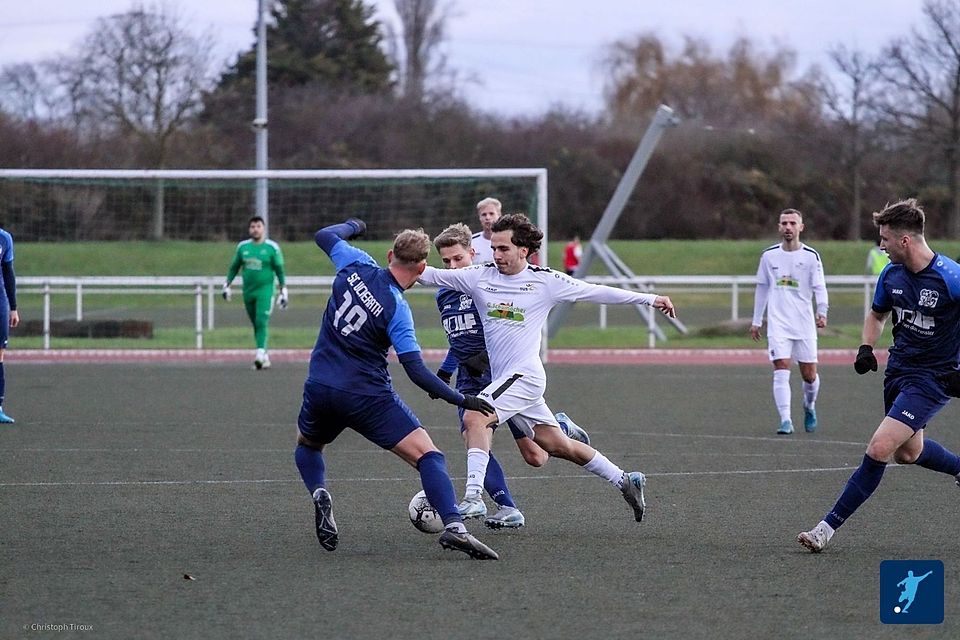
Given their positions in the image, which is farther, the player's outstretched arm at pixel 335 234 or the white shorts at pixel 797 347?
the white shorts at pixel 797 347

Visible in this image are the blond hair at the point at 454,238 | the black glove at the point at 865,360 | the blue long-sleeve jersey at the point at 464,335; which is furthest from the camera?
the blond hair at the point at 454,238

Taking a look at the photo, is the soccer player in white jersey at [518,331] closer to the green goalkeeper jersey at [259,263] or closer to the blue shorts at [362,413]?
the blue shorts at [362,413]

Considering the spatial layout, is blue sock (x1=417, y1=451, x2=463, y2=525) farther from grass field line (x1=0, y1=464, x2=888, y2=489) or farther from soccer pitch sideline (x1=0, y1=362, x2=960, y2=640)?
grass field line (x1=0, y1=464, x2=888, y2=489)

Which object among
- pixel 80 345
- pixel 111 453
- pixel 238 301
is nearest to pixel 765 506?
pixel 111 453

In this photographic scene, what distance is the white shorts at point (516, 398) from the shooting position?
7523 millimetres

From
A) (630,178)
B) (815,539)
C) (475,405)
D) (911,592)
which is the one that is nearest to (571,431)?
(475,405)

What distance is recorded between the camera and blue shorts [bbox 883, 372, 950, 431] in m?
7.12

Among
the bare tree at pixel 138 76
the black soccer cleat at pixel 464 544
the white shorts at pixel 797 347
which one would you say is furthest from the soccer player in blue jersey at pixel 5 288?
the bare tree at pixel 138 76

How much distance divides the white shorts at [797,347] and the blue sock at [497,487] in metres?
5.42

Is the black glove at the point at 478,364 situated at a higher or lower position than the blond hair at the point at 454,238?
lower

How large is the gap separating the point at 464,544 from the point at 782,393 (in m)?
6.52

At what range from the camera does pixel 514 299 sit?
765 centimetres

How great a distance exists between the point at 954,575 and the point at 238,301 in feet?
98.1

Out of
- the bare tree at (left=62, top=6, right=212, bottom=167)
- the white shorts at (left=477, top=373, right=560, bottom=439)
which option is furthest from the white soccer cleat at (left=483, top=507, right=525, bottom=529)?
the bare tree at (left=62, top=6, right=212, bottom=167)
